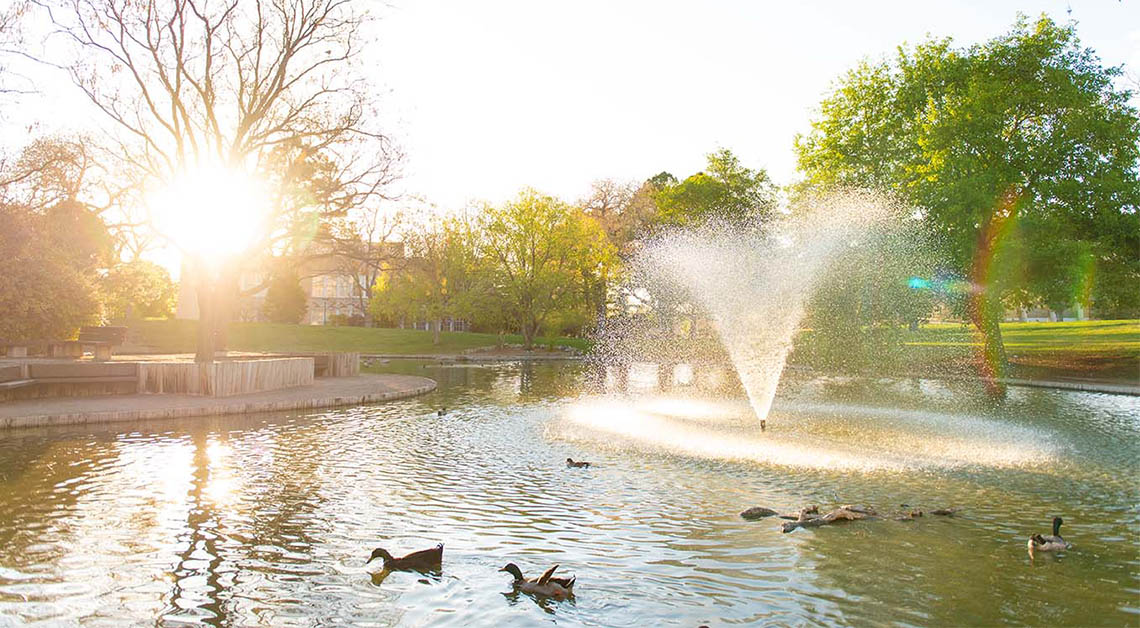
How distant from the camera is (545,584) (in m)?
7.43

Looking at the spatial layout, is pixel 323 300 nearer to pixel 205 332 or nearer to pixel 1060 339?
pixel 205 332

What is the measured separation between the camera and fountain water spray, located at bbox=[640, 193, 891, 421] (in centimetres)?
4406

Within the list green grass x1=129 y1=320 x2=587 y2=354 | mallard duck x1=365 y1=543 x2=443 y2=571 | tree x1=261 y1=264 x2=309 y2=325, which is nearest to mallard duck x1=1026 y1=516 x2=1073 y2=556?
mallard duck x1=365 y1=543 x2=443 y2=571

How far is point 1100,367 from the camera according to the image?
38.4 meters

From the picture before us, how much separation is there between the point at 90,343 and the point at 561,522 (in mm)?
29845

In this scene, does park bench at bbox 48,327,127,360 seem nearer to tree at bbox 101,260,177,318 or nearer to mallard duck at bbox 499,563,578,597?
tree at bbox 101,260,177,318

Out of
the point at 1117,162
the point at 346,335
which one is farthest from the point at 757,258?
the point at 346,335

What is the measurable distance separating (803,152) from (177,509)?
4590cm

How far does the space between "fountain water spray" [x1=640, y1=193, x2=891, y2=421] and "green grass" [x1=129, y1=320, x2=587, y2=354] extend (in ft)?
38.2

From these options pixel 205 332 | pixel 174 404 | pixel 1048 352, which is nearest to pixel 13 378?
pixel 174 404

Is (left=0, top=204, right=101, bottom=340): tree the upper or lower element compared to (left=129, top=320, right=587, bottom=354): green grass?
upper

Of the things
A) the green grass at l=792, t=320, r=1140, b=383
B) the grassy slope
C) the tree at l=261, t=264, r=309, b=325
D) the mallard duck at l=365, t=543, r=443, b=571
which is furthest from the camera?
the tree at l=261, t=264, r=309, b=325

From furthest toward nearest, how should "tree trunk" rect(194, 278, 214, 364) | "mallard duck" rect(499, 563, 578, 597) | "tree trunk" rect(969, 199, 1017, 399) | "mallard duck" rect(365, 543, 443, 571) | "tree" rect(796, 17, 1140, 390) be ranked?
"tree trunk" rect(969, 199, 1017, 399), "tree" rect(796, 17, 1140, 390), "tree trunk" rect(194, 278, 214, 364), "mallard duck" rect(365, 543, 443, 571), "mallard duck" rect(499, 563, 578, 597)

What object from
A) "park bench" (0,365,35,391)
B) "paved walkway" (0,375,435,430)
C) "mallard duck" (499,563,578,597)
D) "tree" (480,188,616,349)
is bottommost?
"mallard duck" (499,563,578,597)
